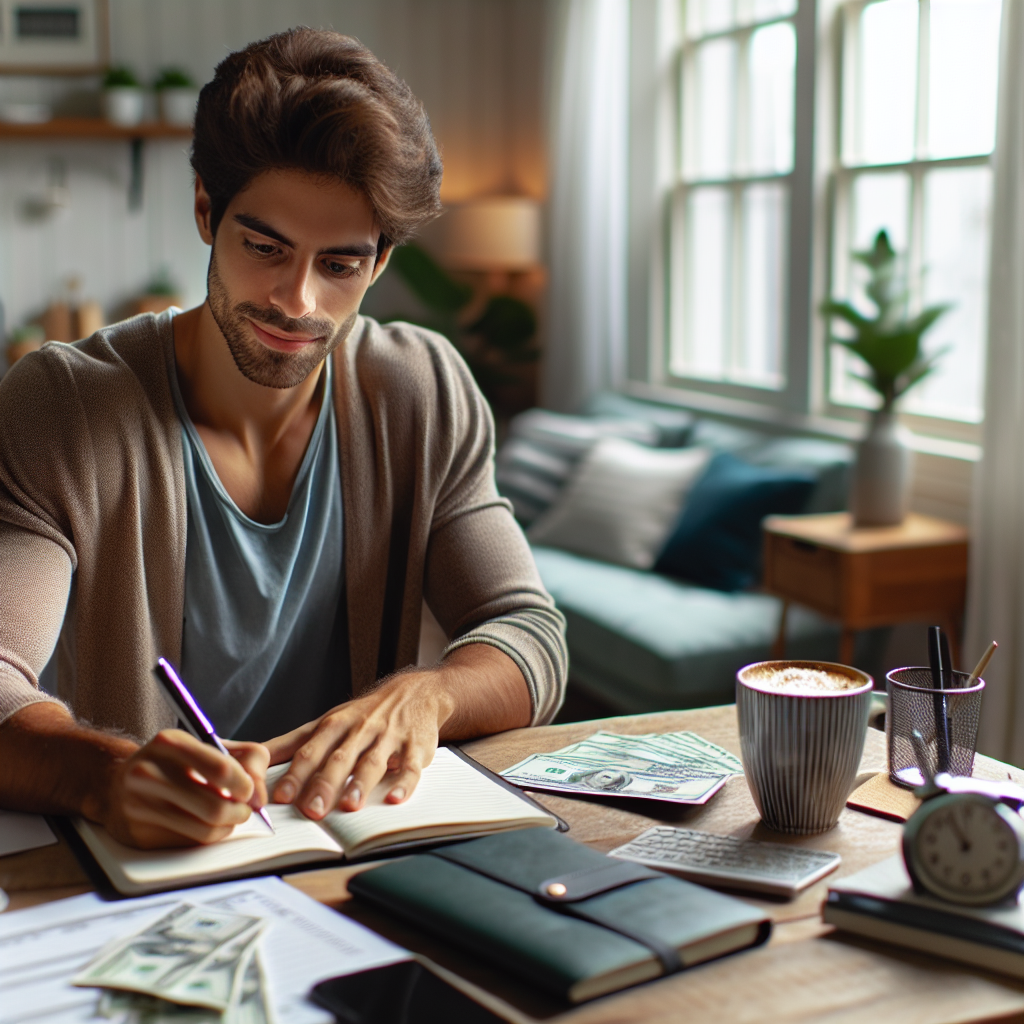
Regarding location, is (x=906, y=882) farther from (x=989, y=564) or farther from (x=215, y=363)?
(x=989, y=564)

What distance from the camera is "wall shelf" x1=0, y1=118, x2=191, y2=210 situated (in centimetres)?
496

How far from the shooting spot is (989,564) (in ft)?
9.43

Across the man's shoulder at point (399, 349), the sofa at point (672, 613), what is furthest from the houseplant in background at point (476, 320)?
the man's shoulder at point (399, 349)

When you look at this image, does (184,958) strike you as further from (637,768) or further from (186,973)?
(637,768)

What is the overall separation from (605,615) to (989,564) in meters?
0.93

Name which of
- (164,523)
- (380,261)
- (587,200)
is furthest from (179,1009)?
(587,200)

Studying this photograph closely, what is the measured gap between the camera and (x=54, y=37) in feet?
16.8

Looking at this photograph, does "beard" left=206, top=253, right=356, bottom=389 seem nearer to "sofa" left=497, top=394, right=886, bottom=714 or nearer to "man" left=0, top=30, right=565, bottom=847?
"man" left=0, top=30, right=565, bottom=847

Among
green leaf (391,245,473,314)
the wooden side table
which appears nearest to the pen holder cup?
the wooden side table

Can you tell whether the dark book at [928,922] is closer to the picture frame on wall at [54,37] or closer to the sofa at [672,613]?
the sofa at [672,613]

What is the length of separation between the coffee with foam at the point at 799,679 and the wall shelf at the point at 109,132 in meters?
4.40

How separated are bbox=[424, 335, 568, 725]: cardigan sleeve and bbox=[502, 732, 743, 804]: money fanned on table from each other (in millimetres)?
148

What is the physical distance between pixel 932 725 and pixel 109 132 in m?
4.81

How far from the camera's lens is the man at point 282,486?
1222mm
